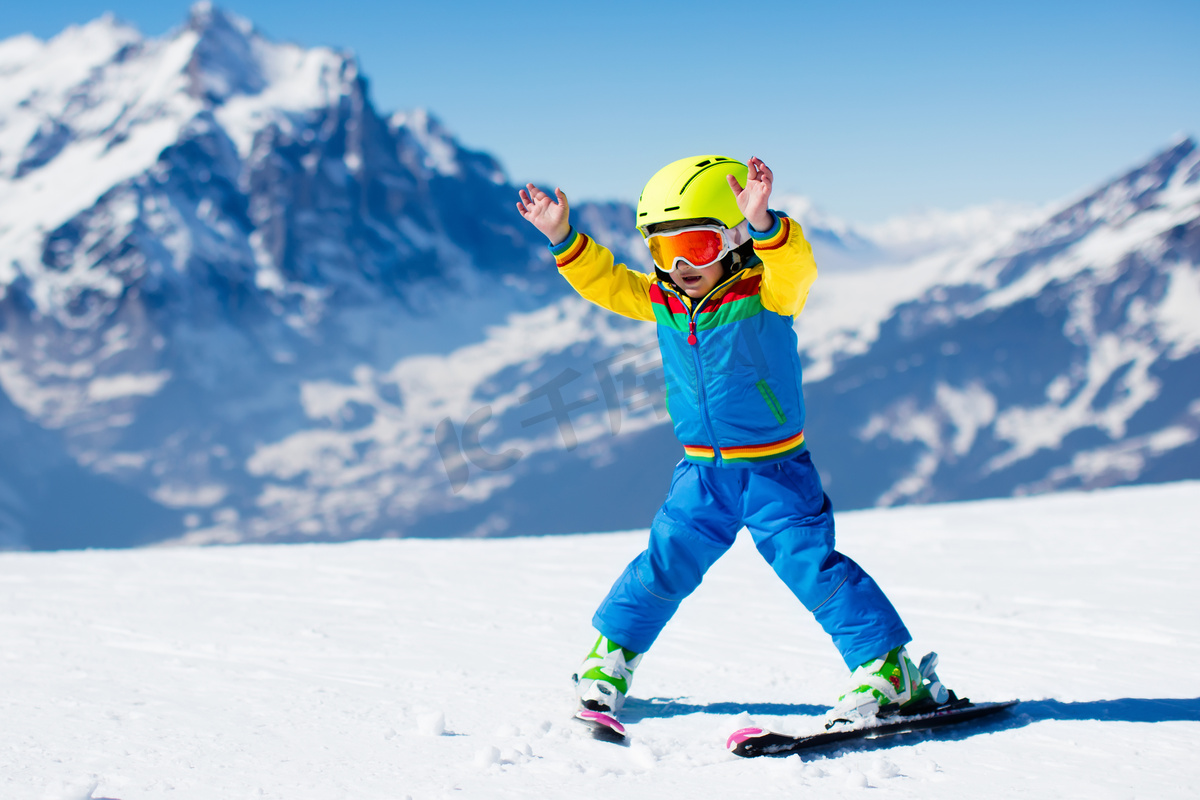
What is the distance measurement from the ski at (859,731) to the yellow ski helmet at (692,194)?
1.61 m

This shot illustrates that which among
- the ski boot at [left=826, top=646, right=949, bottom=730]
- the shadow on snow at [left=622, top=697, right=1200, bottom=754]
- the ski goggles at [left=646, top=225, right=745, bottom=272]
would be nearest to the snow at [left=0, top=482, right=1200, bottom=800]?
the shadow on snow at [left=622, top=697, right=1200, bottom=754]

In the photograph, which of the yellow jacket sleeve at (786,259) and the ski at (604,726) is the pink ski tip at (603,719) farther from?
the yellow jacket sleeve at (786,259)

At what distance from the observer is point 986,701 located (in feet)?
9.67

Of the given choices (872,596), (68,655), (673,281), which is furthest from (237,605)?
(872,596)

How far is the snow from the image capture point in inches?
86.6

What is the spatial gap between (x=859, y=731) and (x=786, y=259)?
1398 millimetres

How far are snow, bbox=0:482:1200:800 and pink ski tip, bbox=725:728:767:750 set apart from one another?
4 cm

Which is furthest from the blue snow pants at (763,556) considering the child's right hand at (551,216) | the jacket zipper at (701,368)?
the child's right hand at (551,216)

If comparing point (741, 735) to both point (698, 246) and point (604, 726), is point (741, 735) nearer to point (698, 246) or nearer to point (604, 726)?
Result: point (604, 726)

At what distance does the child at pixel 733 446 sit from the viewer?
2.71 metres

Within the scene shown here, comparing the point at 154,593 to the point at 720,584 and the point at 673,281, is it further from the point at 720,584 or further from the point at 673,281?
the point at 673,281

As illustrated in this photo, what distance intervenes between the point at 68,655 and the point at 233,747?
1.40m

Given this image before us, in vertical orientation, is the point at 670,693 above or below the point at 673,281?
below

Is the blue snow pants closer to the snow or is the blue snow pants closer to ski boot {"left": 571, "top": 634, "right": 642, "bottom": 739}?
ski boot {"left": 571, "top": 634, "right": 642, "bottom": 739}
